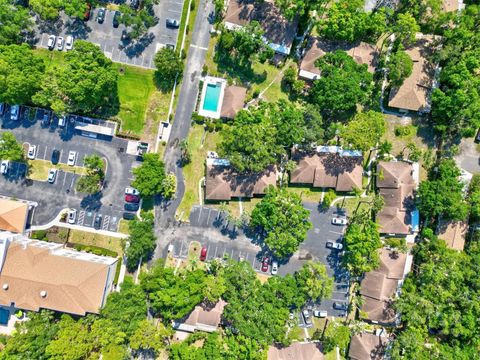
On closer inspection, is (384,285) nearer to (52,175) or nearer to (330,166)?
(330,166)

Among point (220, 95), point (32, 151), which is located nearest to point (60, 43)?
point (32, 151)

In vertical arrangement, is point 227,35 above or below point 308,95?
above

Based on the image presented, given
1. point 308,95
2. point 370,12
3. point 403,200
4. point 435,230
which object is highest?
point 370,12

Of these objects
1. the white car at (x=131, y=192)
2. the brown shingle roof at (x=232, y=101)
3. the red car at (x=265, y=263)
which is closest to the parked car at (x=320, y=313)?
the red car at (x=265, y=263)

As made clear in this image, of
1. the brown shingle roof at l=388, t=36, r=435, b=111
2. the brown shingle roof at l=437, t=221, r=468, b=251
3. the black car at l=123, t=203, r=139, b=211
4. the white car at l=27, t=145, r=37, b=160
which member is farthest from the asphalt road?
the brown shingle roof at l=437, t=221, r=468, b=251

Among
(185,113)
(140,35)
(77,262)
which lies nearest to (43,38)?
(140,35)

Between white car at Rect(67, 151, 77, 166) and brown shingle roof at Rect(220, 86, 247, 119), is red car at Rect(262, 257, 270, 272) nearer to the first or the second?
brown shingle roof at Rect(220, 86, 247, 119)

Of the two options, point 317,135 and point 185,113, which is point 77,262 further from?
point 317,135
